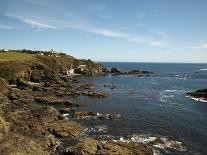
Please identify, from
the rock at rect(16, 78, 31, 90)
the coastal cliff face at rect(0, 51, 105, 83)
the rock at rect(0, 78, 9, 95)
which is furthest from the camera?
the coastal cliff face at rect(0, 51, 105, 83)

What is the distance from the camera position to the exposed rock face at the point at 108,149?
3844 centimetres

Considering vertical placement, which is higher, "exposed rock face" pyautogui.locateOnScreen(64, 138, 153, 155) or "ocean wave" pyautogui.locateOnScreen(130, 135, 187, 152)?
"exposed rock face" pyautogui.locateOnScreen(64, 138, 153, 155)

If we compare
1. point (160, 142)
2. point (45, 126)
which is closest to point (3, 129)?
point (45, 126)

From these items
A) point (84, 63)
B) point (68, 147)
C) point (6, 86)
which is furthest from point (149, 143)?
point (84, 63)

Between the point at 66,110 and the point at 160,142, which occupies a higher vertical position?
the point at 66,110

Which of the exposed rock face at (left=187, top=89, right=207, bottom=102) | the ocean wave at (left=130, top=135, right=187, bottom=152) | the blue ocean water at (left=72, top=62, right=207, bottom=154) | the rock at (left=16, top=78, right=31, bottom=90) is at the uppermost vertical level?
the rock at (left=16, top=78, right=31, bottom=90)

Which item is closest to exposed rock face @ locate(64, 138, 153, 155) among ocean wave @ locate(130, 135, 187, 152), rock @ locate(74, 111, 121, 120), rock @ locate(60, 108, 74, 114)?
ocean wave @ locate(130, 135, 187, 152)

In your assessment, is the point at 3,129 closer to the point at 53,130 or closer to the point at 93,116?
the point at 53,130

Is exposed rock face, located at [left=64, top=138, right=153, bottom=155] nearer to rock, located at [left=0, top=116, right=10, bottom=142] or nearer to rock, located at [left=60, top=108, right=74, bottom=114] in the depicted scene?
rock, located at [left=0, top=116, right=10, bottom=142]

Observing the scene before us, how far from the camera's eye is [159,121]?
5872 cm

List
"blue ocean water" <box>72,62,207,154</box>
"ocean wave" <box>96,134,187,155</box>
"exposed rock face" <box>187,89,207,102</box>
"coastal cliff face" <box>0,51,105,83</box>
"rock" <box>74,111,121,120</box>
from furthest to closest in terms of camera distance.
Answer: "coastal cliff face" <box>0,51,105,83</box> < "exposed rock face" <box>187,89,207,102</box> < "rock" <box>74,111,121,120</box> < "blue ocean water" <box>72,62,207,154</box> < "ocean wave" <box>96,134,187,155</box>

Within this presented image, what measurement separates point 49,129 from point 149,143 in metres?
16.7

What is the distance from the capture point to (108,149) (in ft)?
129

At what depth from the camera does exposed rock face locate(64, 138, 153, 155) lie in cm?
3844
